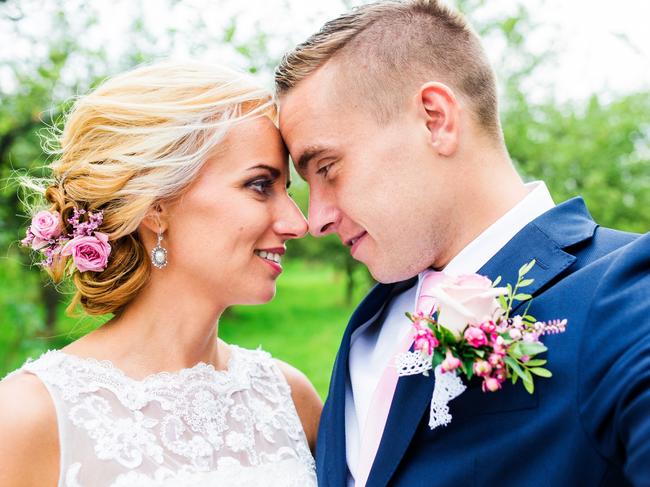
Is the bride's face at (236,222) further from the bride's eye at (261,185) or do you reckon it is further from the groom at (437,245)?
the groom at (437,245)

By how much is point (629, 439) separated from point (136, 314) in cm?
223

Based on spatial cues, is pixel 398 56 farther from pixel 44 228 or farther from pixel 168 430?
pixel 168 430

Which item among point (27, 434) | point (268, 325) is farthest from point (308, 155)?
point (268, 325)

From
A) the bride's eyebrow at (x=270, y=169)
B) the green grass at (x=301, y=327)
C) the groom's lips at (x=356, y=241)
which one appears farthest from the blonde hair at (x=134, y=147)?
the green grass at (x=301, y=327)

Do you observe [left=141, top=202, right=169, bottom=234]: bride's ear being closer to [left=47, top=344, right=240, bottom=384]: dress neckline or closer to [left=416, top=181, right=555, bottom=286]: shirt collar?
[left=47, top=344, right=240, bottom=384]: dress neckline

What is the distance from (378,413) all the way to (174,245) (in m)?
1.27

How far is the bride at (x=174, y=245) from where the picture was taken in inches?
123

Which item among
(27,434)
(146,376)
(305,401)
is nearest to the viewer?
(27,434)

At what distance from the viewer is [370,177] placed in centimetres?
296

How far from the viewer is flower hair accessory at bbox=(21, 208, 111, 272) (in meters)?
3.23

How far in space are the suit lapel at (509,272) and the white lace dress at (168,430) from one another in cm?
80

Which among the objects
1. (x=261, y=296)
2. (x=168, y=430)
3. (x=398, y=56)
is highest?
(x=398, y=56)

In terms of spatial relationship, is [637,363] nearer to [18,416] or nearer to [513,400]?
[513,400]

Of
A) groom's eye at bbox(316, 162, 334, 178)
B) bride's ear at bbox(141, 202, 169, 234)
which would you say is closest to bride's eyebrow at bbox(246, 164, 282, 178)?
groom's eye at bbox(316, 162, 334, 178)
